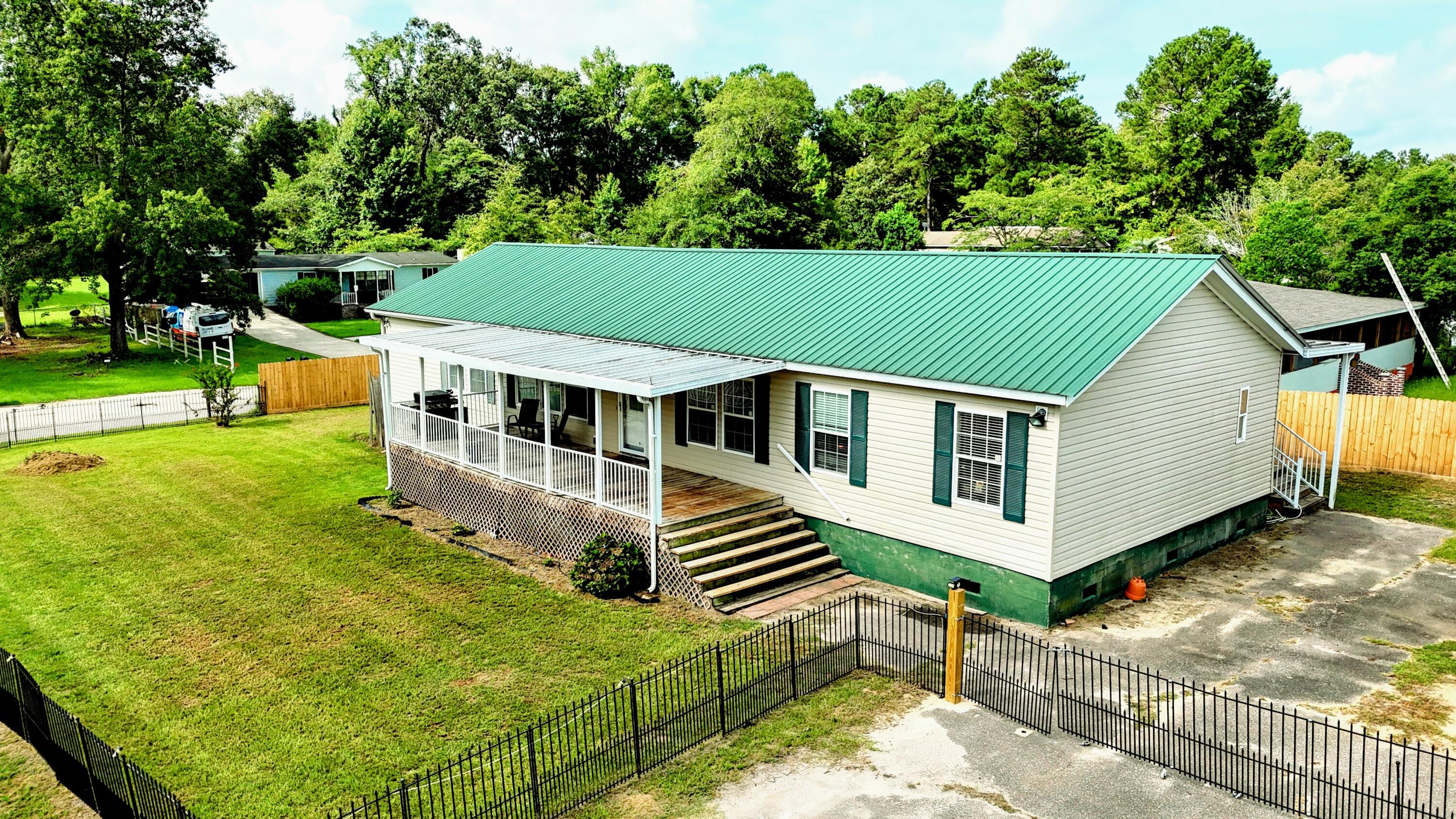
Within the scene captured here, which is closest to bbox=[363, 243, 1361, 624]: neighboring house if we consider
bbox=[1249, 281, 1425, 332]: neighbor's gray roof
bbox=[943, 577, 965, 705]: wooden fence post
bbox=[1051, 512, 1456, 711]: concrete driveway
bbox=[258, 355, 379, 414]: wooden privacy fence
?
bbox=[1051, 512, 1456, 711]: concrete driveway

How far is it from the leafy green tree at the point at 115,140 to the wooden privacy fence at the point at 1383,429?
35.4 meters

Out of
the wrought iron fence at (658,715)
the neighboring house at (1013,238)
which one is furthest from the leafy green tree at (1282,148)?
the wrought iron fence at (658,715)

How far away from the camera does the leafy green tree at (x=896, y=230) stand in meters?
48.7

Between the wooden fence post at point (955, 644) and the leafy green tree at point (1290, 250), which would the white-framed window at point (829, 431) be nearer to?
the wooden fence post at point (955, 644)

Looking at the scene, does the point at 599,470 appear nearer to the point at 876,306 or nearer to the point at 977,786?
the point at 876,306

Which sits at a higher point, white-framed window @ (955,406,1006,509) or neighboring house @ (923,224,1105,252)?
neighboring house @ (923,224,1105,252)

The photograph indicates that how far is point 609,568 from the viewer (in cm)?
1466

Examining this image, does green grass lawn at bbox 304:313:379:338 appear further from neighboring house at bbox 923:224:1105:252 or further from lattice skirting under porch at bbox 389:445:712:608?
lattice skirting under porch at bbox 389:445:712:608

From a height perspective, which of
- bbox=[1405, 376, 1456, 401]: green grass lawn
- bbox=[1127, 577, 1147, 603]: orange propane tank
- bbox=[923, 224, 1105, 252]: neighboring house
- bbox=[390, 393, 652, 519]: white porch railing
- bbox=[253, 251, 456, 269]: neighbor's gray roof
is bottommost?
bbox=[1127, 577, 1147, 603]: orange propane tank

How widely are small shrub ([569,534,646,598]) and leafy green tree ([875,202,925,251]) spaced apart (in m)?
36.1

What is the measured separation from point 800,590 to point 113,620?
991cm

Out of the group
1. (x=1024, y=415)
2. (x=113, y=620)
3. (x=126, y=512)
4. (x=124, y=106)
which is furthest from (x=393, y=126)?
(x=1024, y=415)

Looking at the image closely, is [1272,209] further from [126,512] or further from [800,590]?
[126,512]

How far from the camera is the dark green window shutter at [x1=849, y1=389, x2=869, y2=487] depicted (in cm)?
1466
